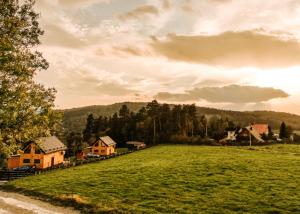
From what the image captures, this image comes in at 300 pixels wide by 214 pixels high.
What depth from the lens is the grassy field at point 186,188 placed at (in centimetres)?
3139

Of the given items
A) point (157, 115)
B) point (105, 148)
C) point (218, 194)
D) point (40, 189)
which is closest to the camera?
point (218, 194)

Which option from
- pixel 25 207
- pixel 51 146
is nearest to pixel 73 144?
pixel 51 146

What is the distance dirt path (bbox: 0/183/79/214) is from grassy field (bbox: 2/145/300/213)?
1.94m

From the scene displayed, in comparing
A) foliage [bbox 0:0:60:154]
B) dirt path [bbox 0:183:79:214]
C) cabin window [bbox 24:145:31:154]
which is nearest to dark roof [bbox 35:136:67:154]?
cabin window [bbox 24:145:31:154]

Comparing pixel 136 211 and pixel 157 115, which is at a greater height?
pixel 157 115

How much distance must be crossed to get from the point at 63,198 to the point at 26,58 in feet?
51.2

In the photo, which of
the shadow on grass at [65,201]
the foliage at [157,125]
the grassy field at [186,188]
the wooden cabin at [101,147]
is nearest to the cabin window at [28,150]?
the grassy field at [186,188]

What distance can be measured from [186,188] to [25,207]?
54.5 ft

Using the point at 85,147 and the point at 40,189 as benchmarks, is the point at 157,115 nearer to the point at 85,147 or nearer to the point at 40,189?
the point at 85,147

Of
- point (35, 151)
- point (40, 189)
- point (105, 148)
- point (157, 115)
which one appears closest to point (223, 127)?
point (157, 115)

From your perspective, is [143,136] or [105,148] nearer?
[105,148]

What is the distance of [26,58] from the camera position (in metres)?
27.0

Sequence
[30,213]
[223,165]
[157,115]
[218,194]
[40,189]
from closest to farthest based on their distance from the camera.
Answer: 1. [30,213]
2. [218,194]
3. [40,189]
4. [223,165]
5. [157,115]

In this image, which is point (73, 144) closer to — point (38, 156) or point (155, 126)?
point (155, 126)
